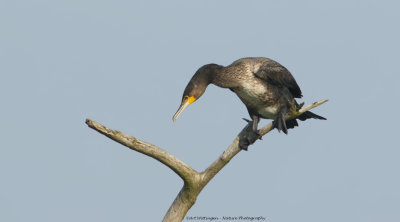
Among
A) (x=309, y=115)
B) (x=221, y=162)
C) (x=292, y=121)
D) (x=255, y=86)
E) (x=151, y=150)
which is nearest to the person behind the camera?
(x=151, y=150)

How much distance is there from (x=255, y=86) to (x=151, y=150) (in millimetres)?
2273

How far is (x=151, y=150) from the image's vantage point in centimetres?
834

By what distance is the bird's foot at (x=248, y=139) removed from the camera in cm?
941

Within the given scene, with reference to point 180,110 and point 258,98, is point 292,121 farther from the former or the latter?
point 180,110

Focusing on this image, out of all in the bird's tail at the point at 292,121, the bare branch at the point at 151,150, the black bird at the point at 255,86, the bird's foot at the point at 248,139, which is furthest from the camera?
the bird's tail at the point at 292,121

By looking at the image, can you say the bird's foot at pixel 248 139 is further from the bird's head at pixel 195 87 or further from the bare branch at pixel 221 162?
the bird's head at pixel 195 87

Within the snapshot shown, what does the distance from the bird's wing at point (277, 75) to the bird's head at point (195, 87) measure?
890 mm

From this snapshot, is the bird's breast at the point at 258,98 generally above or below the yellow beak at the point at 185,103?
below

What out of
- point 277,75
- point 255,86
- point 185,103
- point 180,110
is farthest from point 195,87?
point 277,75

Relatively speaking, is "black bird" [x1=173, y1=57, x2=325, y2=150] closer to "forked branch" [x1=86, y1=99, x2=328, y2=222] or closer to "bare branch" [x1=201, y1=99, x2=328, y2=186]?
"bare branch" [x1=201, y1=99, x2=328, y2=186]

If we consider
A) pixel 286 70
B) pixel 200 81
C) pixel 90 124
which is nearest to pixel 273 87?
pixel 286 70

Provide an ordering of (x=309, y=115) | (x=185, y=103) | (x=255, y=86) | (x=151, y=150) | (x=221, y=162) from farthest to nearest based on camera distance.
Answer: (x=309, y=115) < (x=255, y=86) < (x=185, y=103) < (x=221, y=162) < (x=151, y=150)

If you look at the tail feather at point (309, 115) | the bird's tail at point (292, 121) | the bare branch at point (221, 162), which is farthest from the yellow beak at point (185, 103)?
the tail feather at point (309, 115)

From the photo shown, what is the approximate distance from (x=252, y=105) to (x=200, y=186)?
181 centimetres
